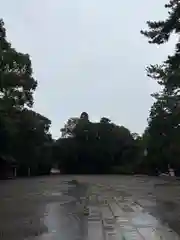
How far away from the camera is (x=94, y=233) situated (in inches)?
471

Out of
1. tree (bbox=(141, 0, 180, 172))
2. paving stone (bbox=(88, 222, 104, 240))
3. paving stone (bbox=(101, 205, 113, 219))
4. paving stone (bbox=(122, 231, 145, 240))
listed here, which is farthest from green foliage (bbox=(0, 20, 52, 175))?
paving stone (bbox=(122, 231, 145, 240))

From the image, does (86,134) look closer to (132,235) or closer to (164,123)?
(164,123)

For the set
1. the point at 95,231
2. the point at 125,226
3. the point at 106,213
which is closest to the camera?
the point at 95,231

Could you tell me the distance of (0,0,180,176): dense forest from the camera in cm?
4387

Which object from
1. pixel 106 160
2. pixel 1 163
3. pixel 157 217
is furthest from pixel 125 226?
pixel 106 160

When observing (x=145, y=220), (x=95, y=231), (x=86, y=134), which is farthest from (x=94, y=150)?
(x=95, y=231)

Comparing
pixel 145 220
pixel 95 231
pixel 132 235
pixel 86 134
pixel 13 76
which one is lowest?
pixel 132 235

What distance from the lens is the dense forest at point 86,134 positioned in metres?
43.9

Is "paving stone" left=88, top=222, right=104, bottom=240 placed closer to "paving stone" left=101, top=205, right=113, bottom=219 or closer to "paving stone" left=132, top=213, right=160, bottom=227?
"paving stone" left=132, top=213, right=160, bottom=227

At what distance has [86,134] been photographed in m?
110

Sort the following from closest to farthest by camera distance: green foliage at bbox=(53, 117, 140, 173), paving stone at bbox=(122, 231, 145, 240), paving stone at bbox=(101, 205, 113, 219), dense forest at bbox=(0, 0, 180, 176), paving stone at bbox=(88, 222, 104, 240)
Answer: paving stone at bbox=(122, 231, 145, 240) < paving stone at bbox=(88, 222, 104, 240) < paving stone at bbox=(101, 205, 113, 219) < dense forest at bbox=(0, 0, 180, 176) < green foliage at bbox=(53, 117, 140, 173)

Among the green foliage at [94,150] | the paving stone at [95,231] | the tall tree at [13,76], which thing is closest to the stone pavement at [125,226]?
the paving stone at [95,231]

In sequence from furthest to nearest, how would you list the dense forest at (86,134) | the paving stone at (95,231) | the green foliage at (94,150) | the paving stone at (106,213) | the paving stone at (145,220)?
the green foliage at (94,150) < the dense forest at (86,134) < the paving stone at (106,213) < the paving stone at (145,220) < the paving stone at (95,231)

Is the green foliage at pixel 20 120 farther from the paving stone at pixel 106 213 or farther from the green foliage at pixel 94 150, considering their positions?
the paving stone at pixel 106 213
